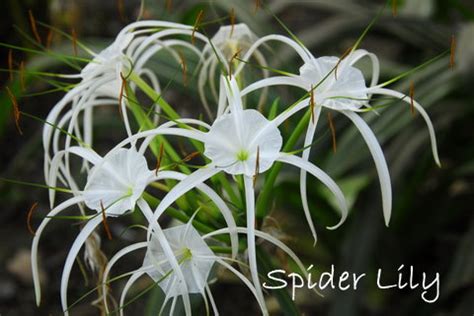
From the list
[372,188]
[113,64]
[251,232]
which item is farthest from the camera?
[372,188]

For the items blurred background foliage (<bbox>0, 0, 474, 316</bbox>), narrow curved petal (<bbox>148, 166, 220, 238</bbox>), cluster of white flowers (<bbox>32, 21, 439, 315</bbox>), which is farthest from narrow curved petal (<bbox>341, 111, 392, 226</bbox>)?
blurred background foliage (<bbox>0, 0, 474, 316</bbox>)

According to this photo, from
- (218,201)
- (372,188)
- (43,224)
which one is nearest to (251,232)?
(218,201)

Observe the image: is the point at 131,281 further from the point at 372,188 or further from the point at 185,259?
the point at 372,188

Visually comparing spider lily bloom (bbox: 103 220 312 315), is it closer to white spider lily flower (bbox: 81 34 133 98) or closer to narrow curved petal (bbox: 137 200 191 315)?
narrow curved petal (bbox: 137 200 191 315)

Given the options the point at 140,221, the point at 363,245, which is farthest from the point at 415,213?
the point at 140,221

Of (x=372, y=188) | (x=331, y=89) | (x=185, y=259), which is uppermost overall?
(x=331, y=89)

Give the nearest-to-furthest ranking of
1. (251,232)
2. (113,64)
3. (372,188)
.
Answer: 1. (251,232)
2. (113,64)
3. (372,188)

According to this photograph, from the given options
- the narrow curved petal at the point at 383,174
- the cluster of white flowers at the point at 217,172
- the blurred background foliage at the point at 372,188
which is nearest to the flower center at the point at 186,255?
the cluster of white flowers at the point at 217,172
